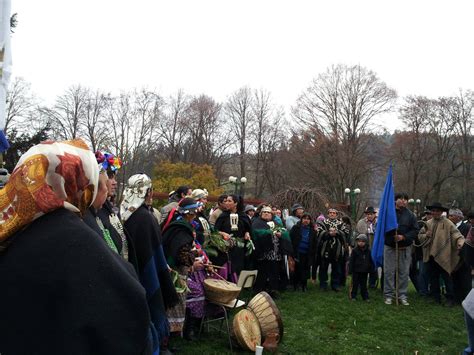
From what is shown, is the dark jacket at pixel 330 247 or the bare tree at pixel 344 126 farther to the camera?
the bare tree at pixel 344 126

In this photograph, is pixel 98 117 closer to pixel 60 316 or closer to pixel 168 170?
pixel 168 170

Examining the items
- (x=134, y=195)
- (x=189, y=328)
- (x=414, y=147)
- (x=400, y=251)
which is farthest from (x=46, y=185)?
(x=414, y=147)

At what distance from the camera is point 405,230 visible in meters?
8.23

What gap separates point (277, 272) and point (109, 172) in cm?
609

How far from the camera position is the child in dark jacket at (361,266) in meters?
8.44

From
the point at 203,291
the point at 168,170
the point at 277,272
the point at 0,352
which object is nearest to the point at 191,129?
the point at 168,170

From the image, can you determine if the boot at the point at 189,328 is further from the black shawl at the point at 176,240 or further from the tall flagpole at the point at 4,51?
the tall flagpole at the point at 4,51

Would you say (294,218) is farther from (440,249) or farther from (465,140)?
(465,140)

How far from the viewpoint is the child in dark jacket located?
27.7 feet

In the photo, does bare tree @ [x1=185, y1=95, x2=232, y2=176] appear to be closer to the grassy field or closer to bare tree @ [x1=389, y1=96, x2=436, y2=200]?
bare tree @ [x1=389, y1=96, x2=436, y2=200]

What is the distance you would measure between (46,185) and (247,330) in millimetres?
4262

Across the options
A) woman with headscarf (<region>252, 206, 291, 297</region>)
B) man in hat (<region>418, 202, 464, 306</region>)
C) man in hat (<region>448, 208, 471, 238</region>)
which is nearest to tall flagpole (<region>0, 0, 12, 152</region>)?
woman with headscarf (<region>252, 206, 291, 297</region>)

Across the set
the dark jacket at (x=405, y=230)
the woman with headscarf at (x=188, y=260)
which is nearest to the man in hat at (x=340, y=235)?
the dark jacket at (x=405, y=230)

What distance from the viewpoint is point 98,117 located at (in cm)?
3688
